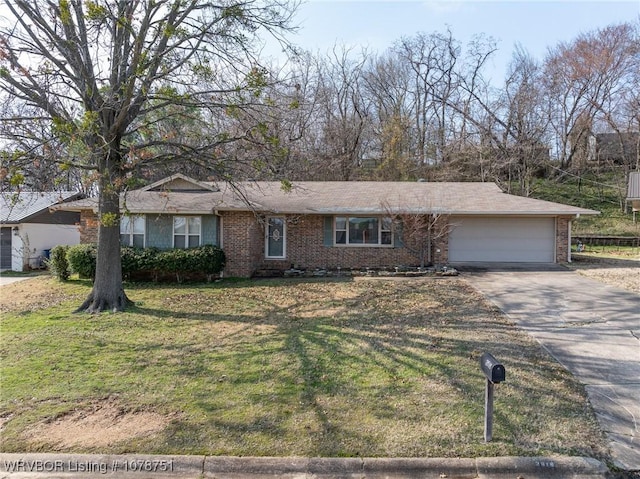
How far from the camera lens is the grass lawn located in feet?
12.8

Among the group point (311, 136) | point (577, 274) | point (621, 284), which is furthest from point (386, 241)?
point (311, 136)

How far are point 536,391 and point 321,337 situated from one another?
339cm

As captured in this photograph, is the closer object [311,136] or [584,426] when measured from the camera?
[584,426]

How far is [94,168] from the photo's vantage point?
357 inches

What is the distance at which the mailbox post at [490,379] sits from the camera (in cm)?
378

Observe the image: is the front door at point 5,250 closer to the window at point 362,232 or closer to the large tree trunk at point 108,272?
the large tree trunk at point 108,272

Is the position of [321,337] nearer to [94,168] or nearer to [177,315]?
[177,315]

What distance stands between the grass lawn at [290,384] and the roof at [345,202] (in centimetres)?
581

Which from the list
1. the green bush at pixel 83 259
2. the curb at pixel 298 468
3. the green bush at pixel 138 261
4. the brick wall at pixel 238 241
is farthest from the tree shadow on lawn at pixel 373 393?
the green bush at pixel 83 259

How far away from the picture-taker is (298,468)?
355cm

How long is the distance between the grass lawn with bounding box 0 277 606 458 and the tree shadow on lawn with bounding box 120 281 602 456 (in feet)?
0.07

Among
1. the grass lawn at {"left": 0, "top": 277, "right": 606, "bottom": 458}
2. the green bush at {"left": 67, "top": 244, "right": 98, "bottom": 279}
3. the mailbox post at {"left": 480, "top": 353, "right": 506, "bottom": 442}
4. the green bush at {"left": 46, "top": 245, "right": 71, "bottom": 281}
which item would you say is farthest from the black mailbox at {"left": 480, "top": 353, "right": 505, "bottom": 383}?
the green bush at {"left": 46, "top": 245, "right": 71, "bottom": 281}

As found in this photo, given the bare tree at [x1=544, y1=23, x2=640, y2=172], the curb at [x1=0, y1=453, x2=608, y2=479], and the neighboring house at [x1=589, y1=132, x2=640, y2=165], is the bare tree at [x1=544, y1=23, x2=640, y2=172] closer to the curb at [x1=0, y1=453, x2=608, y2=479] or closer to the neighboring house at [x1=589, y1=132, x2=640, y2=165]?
the neighboring house at [x1=589, y1=132, x2=640, y2=165]

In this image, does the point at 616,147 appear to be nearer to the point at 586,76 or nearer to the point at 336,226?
the point at 586,76
